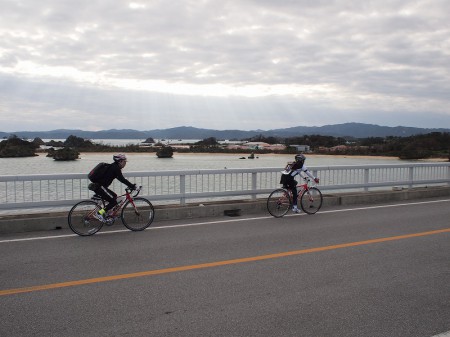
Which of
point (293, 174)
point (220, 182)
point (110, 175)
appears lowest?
point (220, 182)

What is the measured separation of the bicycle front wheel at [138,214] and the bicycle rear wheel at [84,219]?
0.60 m

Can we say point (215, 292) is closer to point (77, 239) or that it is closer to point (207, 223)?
point (77, 239)

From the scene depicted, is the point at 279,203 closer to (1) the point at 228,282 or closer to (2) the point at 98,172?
(2) the point at 98,172

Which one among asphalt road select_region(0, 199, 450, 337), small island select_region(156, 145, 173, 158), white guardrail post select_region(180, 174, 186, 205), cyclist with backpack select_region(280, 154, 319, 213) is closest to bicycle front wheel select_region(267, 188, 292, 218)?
cyclist with backpack select_region(280, 154, 319, 213)

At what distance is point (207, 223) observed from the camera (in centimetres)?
974

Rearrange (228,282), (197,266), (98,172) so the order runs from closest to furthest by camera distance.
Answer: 1. (228,282)
2. (197,266)
3. (98,172)

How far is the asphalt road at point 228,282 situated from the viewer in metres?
4.04

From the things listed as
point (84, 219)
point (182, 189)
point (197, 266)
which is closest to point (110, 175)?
point (84, 219)

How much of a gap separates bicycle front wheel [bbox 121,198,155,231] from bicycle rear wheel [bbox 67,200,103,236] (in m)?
0.60

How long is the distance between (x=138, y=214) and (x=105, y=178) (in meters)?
1.08

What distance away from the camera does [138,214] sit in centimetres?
913

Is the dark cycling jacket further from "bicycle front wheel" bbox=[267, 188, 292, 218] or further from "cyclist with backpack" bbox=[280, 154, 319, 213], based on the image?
"cyclist with backpack" bbox=[280, 154, 319, 213]

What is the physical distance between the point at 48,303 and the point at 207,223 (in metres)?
5.38

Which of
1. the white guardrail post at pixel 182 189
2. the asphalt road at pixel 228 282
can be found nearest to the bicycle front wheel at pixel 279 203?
the asphalt road at pixel 228 282
